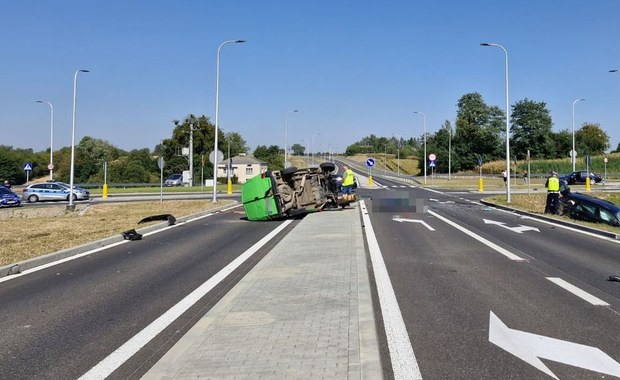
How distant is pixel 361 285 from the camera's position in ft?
25.3

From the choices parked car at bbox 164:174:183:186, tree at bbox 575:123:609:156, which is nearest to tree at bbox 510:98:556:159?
tree at bbox 575:123:609:156

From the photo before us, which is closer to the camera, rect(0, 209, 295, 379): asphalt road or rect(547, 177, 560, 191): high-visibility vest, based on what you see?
rect(0, 209, 295, 379): asphalt road

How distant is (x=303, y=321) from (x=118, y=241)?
9.80 metres

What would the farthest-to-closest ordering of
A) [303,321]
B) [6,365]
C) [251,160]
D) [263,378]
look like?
[251,160], [303,321], [6,365], [263,378]

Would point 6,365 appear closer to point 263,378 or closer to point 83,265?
point 263,378

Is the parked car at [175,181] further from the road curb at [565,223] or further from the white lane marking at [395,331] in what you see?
the white lane marking at [395,331]

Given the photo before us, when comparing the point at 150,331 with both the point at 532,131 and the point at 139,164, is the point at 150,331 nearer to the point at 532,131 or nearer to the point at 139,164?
the point at 139,164

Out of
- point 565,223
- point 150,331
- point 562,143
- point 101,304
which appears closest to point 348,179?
point 565,223

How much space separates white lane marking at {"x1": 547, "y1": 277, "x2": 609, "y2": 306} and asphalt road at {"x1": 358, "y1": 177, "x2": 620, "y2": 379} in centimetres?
4

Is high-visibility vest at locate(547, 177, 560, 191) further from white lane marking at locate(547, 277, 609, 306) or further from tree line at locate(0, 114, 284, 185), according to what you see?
tree line at locate(0, 114, 284, 185)

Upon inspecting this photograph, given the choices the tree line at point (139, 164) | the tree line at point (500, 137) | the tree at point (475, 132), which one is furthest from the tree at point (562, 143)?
the tree line at point (139, 164)

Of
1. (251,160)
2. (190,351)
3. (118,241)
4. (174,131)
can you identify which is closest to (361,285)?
(190,351)

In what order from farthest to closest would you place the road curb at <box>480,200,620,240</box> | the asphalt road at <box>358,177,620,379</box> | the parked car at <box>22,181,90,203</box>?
the parked car at <box>22,181,90,203</box> → the road curb at <box>480,200,620,240</box> → the asphalt road at <box>358,177,620,379</box>

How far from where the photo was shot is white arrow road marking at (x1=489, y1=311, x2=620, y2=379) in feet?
15.7
